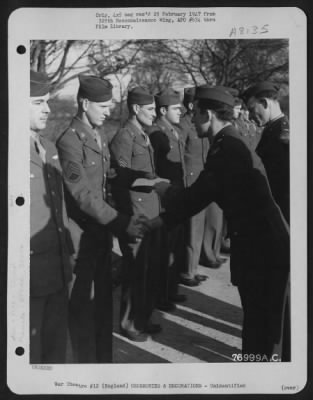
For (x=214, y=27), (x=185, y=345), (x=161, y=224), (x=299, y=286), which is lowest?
(x=185, y=345)

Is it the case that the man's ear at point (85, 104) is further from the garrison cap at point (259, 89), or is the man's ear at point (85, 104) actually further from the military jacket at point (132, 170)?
the garrison cap at point (259, 89)

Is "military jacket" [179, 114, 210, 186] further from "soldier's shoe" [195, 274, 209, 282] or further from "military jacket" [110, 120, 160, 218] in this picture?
"soldier's shoe" [195, 274, 209, 282]

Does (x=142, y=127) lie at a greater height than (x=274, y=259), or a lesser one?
greater

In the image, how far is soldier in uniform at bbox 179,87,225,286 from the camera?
2512 mm

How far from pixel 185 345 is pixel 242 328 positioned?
0.19 m

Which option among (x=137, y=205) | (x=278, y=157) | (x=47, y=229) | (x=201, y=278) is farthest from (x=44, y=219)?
(x=278, y=157)

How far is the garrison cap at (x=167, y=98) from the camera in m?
2.52

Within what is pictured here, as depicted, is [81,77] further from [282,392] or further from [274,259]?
[282,392]

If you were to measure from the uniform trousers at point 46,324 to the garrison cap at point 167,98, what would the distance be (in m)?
0.68

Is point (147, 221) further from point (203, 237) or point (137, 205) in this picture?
point (203, 237)

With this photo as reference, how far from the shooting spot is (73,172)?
98.2 inches

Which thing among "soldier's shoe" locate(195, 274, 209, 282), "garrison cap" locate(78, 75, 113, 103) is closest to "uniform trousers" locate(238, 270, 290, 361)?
"soldier's shoe" locate(195, 274, 209, 282)

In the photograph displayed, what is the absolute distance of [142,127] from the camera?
2.54 metres

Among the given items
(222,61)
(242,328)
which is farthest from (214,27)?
(242,328)
